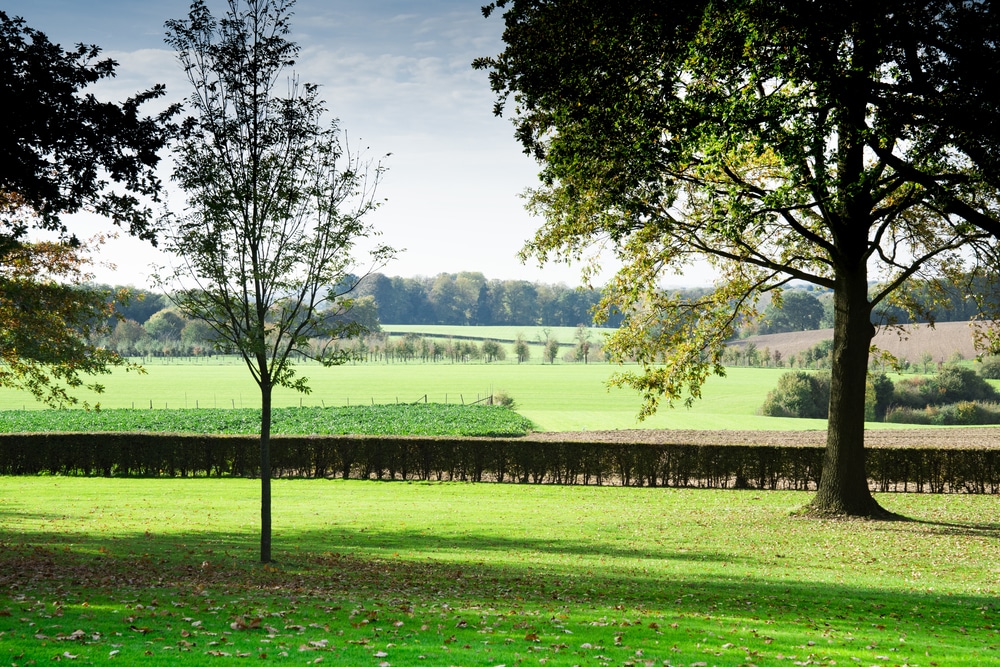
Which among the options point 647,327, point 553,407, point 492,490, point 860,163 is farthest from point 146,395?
point 860,163

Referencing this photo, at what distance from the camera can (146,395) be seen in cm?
7869

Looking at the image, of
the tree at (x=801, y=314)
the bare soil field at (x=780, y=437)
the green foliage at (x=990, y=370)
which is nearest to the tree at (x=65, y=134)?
the bare soil field at (x=780, y=437)

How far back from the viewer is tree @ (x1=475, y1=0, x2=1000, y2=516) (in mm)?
11539

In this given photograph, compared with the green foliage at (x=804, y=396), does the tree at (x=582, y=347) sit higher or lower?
higher

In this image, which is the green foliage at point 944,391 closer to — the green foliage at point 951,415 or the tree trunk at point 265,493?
the green foliage at point 951,415

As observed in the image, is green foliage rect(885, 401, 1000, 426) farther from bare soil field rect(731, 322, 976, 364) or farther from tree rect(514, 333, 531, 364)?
tree rect(514, 333, 531, 364)

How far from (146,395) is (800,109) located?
7889cm

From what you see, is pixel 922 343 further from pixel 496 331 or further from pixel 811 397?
pixel 496 331

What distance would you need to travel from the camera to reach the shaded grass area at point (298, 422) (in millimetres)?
35750

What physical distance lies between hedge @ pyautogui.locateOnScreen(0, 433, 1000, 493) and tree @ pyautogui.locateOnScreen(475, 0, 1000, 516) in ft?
19.9

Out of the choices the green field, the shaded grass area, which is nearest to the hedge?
the shaded grass area

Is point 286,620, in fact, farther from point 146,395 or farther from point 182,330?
point 182,330

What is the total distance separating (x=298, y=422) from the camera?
3897 cm

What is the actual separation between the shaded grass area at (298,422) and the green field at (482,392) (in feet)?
28.4
